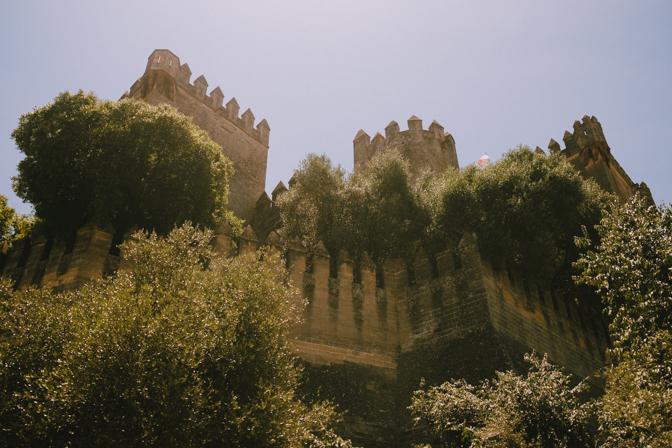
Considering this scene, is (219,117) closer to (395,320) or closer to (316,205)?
(316,205)

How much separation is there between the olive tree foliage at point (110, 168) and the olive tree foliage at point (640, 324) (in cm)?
998

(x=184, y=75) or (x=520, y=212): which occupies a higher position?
(x=184, y=75)

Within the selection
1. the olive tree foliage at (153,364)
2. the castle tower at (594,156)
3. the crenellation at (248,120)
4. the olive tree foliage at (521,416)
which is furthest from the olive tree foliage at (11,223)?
the castle tower at (594,156)

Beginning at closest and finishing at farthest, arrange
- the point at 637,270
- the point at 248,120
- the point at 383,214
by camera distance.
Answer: the point at 637,270 → the point at 383,214 → the point at 248,120

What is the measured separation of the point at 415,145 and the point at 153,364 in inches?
975

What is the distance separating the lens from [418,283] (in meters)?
16.0

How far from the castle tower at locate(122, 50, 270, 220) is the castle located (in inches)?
526

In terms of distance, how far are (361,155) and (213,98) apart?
8490mm

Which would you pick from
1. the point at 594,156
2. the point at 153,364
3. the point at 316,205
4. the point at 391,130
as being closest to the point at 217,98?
the point at 391,130

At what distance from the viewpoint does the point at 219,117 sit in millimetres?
32125

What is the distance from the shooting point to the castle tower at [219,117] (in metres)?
28.5

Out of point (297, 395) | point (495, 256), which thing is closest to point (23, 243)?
point (297, 395)

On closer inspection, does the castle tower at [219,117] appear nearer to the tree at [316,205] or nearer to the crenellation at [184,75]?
the crenellation at [184,75]

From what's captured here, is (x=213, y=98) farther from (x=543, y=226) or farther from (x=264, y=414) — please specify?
(x=264, y=414)
